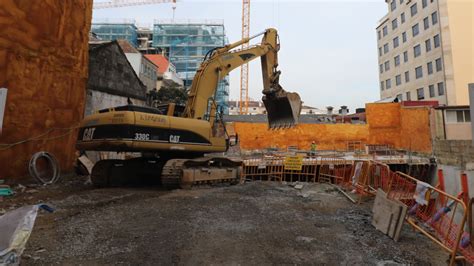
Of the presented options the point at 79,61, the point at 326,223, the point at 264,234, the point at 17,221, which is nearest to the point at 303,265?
the point at 264,234

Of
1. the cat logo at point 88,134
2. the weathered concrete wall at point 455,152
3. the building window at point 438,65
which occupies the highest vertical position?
Result: the building window at point 438,65

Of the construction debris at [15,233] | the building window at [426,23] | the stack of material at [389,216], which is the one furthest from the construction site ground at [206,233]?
the building window at [426,23]

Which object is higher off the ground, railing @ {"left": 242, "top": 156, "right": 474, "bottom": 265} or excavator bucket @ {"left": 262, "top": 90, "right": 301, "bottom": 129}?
excavator bucket @ {"left": 262, "top": 90, "right": 301, "bottom": 129}

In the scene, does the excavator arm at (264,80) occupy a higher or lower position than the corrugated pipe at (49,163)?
higher

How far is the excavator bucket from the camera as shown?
38.0 feet

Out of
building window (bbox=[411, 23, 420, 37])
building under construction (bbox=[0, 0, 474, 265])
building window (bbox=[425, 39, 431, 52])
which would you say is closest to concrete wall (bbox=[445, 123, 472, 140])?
building under construction (bbox=[0, 0, 474, 265])

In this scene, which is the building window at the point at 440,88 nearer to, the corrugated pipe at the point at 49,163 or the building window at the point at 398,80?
the building window at the point at 398,80

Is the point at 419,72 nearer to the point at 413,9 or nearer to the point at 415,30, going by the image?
the point at 415,30

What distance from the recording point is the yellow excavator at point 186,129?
25.7 feet

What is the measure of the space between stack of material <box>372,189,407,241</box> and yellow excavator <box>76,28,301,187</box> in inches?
206

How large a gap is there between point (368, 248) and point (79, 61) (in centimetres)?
1178

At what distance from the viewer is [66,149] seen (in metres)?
11.0

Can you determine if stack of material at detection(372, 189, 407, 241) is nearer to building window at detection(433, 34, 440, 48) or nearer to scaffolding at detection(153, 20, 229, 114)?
building window at detection(433, 34, 440, 48)

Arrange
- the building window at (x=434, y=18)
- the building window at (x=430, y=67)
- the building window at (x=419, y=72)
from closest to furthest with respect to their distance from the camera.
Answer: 1. the building window at (x=434, y=18)
2. the building window at (x=430, y=67)
3. the building window at (x=419, y=72)
